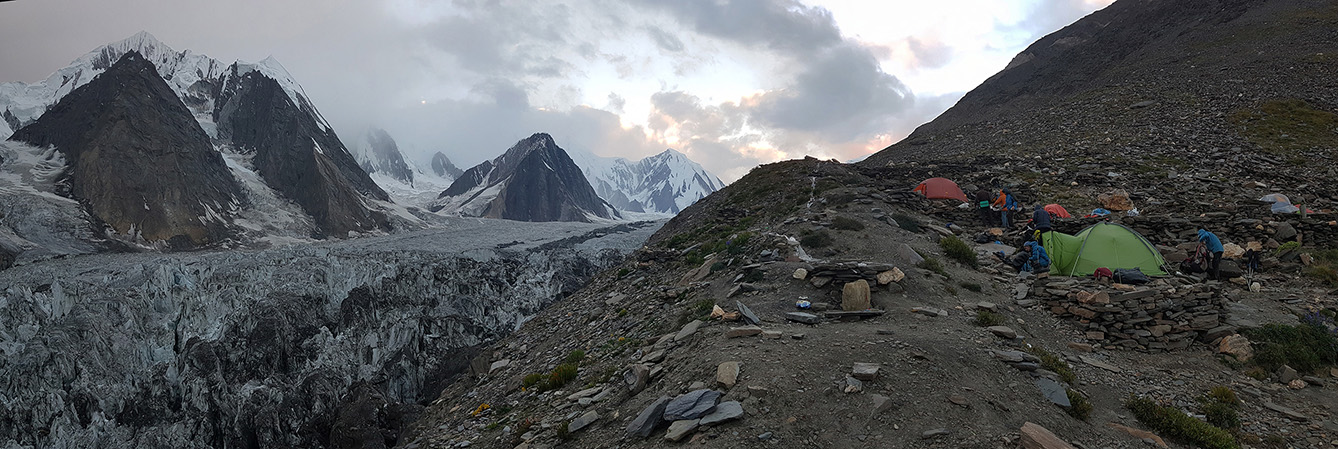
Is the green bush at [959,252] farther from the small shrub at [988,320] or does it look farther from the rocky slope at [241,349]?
the rocky slope at [241,349]

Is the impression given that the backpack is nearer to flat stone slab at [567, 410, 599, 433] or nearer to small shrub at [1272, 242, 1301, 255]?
small shrub at [1272, 242, 1301, 255]

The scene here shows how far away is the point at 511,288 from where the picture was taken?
32.9 m

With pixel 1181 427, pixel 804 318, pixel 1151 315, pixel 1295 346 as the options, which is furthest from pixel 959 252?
pixel 1181 427

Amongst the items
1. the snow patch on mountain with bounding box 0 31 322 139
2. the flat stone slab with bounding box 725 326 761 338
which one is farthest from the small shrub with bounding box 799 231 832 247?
the snow patch on mountain with bounding box 0 31 322 139

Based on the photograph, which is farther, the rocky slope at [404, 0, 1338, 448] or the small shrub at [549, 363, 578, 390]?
the small shrub at [549, 363, 578, 390]

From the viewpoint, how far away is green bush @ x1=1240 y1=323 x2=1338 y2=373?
335 inches

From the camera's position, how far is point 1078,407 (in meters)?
7.00

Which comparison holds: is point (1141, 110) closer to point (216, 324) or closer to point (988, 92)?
point (988, 92)

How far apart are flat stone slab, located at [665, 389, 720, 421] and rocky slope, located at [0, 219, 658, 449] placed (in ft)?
28.8

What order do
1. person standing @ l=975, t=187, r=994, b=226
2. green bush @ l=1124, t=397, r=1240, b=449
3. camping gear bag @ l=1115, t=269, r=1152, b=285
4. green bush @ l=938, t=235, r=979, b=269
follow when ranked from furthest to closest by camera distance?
1. person standing @ l=975, t=187, r=994, b=226
2. green bush @ l=938, t=235, r=979, b=269
3. camping gear bag @ l=1115, t=269, r=1152, b=285
4. green bush @ l=1124, t=397, r=1240, b=449

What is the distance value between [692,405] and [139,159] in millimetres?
95470

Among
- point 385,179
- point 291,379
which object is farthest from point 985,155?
point 385,179

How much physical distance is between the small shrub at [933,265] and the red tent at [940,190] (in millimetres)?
10139

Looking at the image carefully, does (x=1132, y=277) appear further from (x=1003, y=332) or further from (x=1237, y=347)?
(x=1003, y=332)
